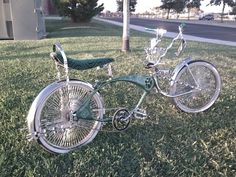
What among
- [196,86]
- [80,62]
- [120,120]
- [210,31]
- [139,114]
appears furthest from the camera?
[210,31]

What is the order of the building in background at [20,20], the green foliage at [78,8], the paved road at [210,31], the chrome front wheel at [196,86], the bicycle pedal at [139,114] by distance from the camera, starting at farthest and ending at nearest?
the green foliage at [78,8]
the paved road at [210,31]
the building in background at [20,20]
the chrome front wheel at [196,86]
the bicycle pedal at [139,114]

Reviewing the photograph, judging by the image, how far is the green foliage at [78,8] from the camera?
1944 centimetres

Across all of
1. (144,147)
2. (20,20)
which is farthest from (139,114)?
(20,20)

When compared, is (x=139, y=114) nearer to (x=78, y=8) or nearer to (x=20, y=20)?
(x=20, y=20)

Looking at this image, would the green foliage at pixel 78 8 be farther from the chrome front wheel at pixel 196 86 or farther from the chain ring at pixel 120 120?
the chain ring at pixel 120 120

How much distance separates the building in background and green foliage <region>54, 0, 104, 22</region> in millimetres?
6464

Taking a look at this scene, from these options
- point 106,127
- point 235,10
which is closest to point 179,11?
point 235,10

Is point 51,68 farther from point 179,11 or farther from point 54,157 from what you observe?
point 179,11

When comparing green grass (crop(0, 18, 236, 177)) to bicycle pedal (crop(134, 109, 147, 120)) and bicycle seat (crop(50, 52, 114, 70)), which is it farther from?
bicycle seat (crop(50, 52, 114, 70))

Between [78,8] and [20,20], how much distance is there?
752 centimetres

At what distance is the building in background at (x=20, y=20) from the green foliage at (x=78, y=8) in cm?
646

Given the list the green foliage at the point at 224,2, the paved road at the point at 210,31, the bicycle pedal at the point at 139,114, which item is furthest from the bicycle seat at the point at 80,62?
the green foliage at the point at 224,2

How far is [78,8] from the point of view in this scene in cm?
1961

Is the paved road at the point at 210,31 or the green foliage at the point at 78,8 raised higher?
the green foliage at the point at 78,8
